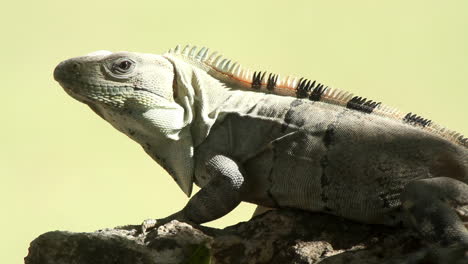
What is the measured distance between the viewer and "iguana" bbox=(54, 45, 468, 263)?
3.33 metres

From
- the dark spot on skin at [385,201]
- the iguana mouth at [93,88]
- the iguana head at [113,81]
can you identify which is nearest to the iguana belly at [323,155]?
the dark spot on skin at [385,201]

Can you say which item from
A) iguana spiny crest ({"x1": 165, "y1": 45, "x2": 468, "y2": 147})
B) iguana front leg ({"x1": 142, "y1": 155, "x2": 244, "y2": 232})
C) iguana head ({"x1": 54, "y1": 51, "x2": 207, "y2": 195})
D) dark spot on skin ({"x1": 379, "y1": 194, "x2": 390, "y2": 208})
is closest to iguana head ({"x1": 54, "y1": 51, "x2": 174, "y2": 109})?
iguana head ({"x1": 54, "y1": 51, "x2": 207, "y2": 195})

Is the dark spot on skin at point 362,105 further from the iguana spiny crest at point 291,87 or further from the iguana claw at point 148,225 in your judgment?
the iguana claw at point 148,225

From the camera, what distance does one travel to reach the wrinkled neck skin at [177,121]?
12.2 ft

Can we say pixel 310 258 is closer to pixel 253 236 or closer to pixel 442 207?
pixel 253 236

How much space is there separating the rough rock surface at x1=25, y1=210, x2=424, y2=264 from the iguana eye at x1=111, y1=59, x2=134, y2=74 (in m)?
0.83

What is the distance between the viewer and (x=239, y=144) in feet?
12.0

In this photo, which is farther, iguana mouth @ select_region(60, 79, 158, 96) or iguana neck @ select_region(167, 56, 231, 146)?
iguana neck @ select_region(167, 56, 231, 146)

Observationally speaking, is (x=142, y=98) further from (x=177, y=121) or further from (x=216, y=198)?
(x=216, y=198)

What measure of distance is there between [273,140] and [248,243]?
556 mm

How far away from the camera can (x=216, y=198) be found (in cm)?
350

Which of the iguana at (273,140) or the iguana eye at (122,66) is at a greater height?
the iguana eye at (122,66)

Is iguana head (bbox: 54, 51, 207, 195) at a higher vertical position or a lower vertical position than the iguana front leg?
higher

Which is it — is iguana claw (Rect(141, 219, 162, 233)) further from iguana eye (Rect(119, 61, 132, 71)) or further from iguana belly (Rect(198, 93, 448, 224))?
iguana eye (Rect(119, 61, 132, 71))
